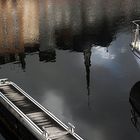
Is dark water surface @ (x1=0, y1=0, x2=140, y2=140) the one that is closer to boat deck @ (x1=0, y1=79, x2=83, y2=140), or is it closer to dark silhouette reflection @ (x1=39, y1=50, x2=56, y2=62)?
dark silhouette reflection @ (x1=39, y1=50, x2=56, y2=62)

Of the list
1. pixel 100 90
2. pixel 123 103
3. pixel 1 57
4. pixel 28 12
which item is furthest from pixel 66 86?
pixel 28 12

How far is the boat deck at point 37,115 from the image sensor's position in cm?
3127

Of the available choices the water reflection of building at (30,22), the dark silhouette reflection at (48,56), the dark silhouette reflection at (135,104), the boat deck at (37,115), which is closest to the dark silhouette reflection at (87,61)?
the dark silhouette reflection at (48,56)

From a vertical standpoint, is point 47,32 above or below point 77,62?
above

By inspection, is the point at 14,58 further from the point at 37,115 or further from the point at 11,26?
the point at 37,115

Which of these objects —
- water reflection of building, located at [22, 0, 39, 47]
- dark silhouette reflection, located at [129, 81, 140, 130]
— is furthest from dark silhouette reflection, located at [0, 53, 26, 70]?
dark silhouette reflection, located at [129, 81, 140, 130]

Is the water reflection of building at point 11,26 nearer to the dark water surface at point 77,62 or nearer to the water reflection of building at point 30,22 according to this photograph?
the dark water surface at point 77,62

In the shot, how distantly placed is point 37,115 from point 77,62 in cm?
1938

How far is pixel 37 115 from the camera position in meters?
35.0

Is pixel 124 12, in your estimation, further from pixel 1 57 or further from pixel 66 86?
pixel 66 86

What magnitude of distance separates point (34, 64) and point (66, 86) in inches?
366

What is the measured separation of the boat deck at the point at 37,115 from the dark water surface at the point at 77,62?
288 cm

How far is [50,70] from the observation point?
5047cm

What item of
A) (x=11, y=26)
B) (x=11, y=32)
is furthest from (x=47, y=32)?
(x=11, y=26)
